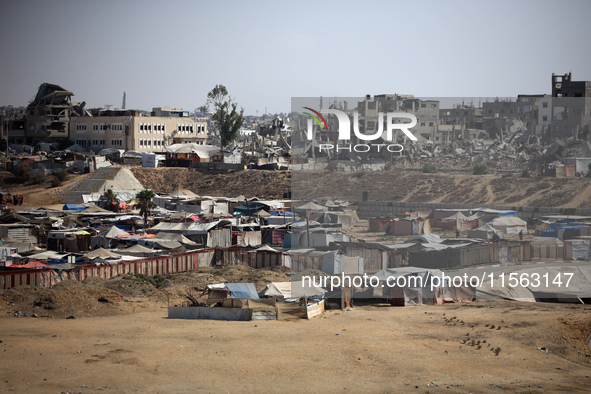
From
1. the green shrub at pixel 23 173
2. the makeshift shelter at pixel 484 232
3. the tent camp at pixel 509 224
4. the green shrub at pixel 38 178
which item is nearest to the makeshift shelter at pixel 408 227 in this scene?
the makeshift shelter at pixel 484 232

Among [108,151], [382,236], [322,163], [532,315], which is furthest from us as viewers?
[108,151]

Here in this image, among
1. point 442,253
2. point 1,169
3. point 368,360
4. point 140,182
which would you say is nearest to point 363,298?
point 442,253

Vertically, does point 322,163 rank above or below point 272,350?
above

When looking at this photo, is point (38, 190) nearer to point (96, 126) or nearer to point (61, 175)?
point (61, 175)

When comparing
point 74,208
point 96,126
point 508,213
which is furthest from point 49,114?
point 508,213

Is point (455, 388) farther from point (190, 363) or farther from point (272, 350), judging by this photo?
point (190, 363)

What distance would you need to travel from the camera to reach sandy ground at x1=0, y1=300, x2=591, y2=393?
563 inches

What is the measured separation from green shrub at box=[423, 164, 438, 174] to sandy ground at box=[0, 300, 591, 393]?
2183cm

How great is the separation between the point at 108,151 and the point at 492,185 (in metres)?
38.4

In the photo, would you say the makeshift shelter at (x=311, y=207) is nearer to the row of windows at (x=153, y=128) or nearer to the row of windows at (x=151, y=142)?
the row of windows at (x=151, y=142)

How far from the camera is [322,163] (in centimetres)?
3688

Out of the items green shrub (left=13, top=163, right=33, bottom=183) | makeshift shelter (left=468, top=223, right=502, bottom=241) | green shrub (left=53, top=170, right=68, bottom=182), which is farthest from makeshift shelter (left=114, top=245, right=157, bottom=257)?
green shrub (left=13, top=163, right=33, bottom=183)

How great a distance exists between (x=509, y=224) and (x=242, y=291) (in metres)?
15.1

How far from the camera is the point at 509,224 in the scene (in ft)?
102
